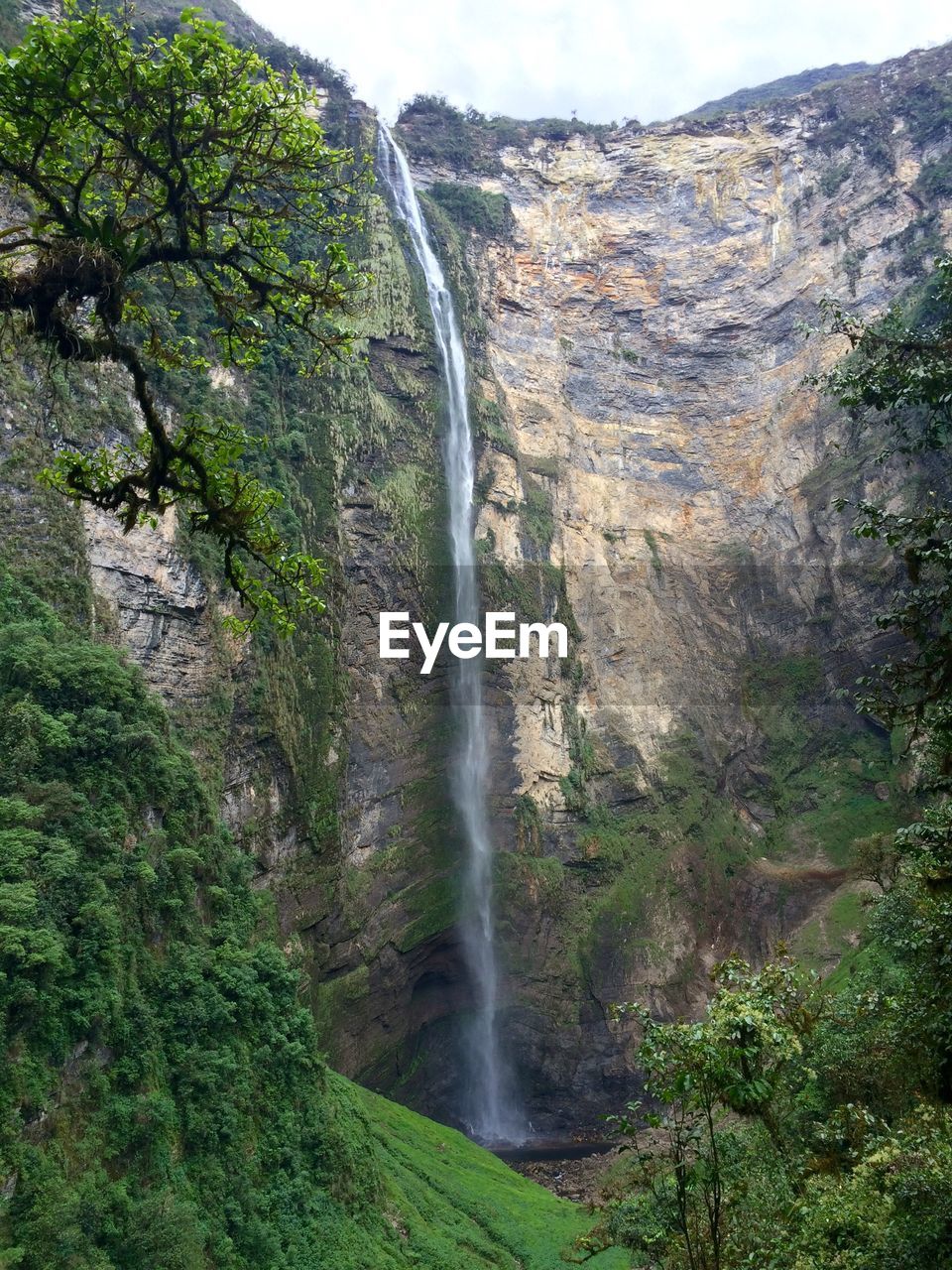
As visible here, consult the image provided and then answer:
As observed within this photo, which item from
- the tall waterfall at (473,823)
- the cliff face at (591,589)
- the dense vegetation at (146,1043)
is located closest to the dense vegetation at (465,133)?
the cliff face at (591,589)

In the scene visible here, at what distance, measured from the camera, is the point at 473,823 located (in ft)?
81.5

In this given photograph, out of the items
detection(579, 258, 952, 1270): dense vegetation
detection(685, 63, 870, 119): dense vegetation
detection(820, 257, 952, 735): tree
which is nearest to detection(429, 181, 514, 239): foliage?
detection(579, 258, 952, 1270): dense vegetation

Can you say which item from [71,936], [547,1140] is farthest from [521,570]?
[71,936]

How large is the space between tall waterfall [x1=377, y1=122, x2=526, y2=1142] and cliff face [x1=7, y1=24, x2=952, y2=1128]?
538 millimetres

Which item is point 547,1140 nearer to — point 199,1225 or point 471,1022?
point 471,1022

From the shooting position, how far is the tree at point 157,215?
12.6 ft

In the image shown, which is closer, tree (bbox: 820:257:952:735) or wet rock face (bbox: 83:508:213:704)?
tree (bbox: 820:257:952:735)

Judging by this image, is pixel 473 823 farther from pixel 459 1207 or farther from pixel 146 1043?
pixel 146 1043

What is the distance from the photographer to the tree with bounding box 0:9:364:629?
385cm

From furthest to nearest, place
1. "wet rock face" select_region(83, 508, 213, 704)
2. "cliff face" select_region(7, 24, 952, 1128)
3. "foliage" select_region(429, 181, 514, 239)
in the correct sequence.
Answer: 1. "foliage" select_region(429, 181, 514, 239)
2. "cliff face" select_region(7, 24, 952, 1128)
3. "wet rock face" select_region(83, 508, 213, 704)

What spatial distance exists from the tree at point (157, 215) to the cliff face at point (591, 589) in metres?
12.0

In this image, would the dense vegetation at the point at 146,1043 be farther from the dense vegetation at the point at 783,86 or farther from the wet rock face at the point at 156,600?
the dense vegetation at the point at 783,86

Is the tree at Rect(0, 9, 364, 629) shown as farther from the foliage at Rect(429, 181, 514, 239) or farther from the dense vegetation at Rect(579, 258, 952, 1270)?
the foliage at Rect(429, 181, 514, 239)

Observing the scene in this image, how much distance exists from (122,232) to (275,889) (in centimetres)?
1714
